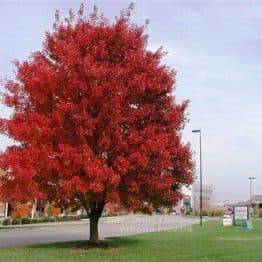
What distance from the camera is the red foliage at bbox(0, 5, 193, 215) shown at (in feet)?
69.2

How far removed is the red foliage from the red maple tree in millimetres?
38

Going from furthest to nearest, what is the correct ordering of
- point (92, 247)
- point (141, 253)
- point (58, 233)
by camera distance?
point (58, 233), point (92, 247), point (141, 253)

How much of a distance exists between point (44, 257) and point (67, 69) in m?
7.00

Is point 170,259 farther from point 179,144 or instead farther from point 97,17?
point 97,17

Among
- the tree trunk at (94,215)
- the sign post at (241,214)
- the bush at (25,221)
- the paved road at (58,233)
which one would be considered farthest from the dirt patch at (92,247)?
the bush at (25,221)

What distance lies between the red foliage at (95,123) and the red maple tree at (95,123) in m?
0.04

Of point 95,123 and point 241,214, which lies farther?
point 241,214

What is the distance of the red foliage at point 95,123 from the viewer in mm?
21078

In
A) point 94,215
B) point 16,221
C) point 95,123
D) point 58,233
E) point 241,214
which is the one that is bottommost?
point 58,233

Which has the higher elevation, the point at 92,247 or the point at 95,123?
the point at 95,123

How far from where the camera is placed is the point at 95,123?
2138cm

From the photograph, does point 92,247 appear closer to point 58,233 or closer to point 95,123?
point 95,123

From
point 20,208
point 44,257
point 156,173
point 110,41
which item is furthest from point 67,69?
point 20,208

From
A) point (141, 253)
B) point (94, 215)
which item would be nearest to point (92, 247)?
point (94, 215)
